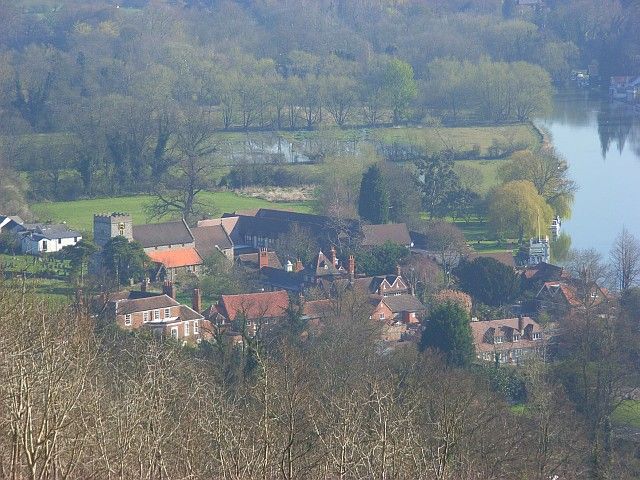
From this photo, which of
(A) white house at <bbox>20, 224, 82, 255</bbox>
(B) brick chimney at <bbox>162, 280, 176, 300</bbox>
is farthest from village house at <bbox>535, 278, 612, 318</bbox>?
(A) white house at <bbox>20, 224, 82, 255</bbox>

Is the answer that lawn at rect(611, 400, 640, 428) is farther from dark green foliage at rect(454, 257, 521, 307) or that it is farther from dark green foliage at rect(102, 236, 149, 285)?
dark green foliage at rect(102, 236, 149, 285)

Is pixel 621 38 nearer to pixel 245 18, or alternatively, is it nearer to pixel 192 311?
pixel 245 18

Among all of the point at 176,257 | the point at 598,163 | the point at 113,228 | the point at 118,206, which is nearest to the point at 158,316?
the point at 176,257

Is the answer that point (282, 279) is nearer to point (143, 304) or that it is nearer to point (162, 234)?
point (162, 234)

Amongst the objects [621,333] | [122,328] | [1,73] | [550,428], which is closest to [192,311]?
[122,328]

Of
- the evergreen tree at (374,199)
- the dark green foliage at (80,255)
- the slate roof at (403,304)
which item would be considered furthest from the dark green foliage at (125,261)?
the evergreen tree at (374,199)

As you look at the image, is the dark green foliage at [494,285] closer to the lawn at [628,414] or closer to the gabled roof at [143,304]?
the gabled roof at [143,304]
